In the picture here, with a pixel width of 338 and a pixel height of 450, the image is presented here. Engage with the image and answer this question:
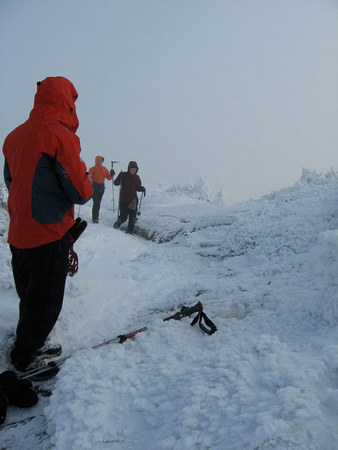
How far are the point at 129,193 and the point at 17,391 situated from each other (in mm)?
8091

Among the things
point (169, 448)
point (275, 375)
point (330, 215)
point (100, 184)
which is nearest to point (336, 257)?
point (275, 375)

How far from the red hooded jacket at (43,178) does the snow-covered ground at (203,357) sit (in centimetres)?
103

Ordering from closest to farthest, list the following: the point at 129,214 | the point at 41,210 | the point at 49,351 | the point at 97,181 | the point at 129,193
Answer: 1. the point at 41,210
2. the point at 49,351
3. the point at 129,193
4. the point at 129,214
5. the point at 97,181

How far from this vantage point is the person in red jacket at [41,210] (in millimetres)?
2410

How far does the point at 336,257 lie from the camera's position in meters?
2.41

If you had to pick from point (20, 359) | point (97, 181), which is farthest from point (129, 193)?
point (20, 359)

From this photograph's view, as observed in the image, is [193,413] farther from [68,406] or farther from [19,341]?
[19,341]

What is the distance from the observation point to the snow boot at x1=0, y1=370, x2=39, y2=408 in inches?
77.7

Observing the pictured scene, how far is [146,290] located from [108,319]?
902mm

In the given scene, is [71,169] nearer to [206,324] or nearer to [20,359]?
[20,359]

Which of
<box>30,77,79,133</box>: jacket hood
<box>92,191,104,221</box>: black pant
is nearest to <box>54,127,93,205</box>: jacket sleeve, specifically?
<box>30,77,79,133</box>: jacket hood

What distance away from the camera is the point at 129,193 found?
32.1ft

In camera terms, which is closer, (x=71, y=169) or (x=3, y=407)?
(x=3, y=407)

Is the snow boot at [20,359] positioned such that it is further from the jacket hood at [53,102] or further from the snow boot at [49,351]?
the jacket hood at [53,102]
